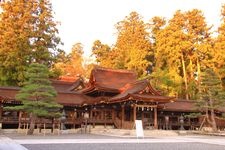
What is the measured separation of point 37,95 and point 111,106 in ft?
32.3

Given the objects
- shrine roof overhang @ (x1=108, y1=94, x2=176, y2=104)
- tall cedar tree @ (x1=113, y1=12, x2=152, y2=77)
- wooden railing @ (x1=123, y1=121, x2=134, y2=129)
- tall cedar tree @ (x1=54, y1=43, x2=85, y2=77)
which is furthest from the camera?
tall cedar tree @ (x1=54, y1=43, x2=85, y2=77)

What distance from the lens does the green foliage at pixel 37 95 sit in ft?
73.4

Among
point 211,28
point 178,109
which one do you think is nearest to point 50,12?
point 178,109

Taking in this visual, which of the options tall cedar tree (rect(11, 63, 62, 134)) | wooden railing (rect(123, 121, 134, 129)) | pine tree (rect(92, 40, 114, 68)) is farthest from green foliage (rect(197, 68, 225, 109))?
pine tree (rect(92, 40, 114, 68))

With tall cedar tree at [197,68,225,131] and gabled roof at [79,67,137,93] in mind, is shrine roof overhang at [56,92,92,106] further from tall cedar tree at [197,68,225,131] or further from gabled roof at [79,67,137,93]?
tall cedar tree at [197,68,225,131]

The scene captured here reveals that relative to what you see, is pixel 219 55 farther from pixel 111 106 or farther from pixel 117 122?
pixel 117 122

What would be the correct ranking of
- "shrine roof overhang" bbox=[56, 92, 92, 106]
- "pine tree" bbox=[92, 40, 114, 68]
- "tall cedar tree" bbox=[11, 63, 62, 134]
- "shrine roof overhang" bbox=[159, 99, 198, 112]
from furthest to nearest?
"pine tree" bbox=[92, 40, 114, 68] → "shrine roof overhang" bbox=[159, 99, 198, 112] → "shrine roof overhang" bbox=[56, 92, 92, 106] → "tall cedar tree" bbox=[11, 63, 62, 134]

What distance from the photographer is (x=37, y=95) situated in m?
22.5

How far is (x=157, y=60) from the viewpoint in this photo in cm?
4762

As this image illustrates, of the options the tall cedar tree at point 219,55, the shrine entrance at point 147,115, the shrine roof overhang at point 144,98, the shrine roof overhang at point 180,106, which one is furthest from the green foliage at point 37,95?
the tall cedar tree at point 219,55

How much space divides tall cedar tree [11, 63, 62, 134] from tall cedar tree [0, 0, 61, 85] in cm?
1067

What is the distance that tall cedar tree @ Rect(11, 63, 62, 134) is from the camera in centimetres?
2238

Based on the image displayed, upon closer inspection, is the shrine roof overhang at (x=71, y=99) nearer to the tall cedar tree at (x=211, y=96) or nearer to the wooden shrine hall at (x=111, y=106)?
the wooden shrine hall at (x=111, y=106)

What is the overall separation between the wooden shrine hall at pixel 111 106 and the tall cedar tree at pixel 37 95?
10.8 feet
